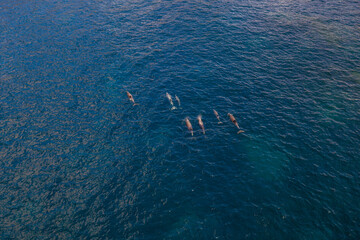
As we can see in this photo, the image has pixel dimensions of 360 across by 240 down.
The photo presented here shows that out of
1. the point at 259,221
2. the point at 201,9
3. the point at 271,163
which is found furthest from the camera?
the point at 201,9

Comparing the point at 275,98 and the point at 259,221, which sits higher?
the point at 275,98

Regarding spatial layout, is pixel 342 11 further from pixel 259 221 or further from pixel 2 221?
pixel 2 221

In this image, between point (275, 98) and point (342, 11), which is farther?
point (342, 11)

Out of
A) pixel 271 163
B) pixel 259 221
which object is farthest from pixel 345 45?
pixel 259 221

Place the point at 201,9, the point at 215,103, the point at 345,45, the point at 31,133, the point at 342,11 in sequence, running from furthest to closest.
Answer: the point at 201,9 → the point at 342,11 → the point at 345,45 → the point at 215,103 → the point at 31,133

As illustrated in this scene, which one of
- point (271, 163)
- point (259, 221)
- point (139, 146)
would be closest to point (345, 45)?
point (271, 163)

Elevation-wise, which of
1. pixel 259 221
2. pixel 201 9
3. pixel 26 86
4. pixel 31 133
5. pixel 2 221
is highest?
pixel 201 9
